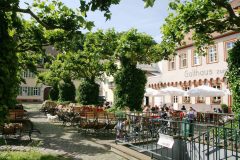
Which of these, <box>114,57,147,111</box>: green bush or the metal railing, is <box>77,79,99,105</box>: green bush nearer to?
<box>114,57,147,111</box>: green bush

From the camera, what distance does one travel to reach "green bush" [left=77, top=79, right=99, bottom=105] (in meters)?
27.1

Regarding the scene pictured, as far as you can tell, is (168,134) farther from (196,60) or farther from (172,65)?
(172,65)

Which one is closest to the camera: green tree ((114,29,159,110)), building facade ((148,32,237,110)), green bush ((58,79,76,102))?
green tree ((114,29,159,110))

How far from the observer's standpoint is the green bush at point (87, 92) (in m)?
27.1

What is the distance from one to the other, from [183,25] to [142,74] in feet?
20.0

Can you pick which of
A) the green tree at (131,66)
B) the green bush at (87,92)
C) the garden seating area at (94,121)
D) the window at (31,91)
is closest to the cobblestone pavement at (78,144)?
the garden seating area at (94,121)

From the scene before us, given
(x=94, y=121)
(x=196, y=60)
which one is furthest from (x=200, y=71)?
(x=94, y=121)

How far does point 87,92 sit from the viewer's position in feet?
88.6

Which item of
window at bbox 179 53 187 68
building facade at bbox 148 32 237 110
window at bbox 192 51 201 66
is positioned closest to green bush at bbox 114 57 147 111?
building facade at bbox 148 32 237 110

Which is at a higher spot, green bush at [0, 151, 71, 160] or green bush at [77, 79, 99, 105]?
green bush at [77, 79, 99, 105]

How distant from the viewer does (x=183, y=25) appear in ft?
35.8

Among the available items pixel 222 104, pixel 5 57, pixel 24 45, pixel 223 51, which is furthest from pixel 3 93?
pixel 223 51

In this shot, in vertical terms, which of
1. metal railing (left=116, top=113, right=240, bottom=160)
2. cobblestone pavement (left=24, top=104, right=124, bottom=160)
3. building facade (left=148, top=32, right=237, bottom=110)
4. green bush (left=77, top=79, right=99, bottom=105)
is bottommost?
cobblestone pavement (left=24, top=104, right=124, bottom=160)

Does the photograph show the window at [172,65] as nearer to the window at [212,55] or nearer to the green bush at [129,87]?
the window at [212,55]
